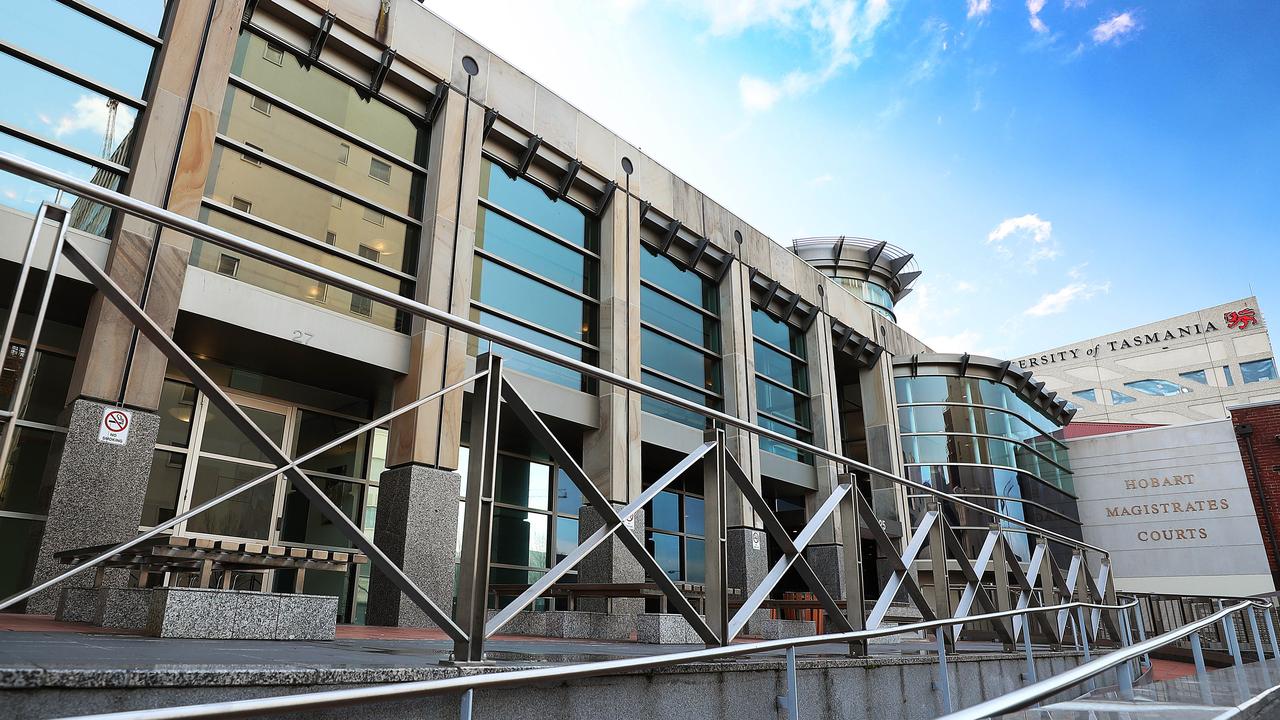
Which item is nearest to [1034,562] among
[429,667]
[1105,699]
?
[1105,699]

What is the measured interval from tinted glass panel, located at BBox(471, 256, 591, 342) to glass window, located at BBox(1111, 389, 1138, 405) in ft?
196

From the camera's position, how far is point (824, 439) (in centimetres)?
2208

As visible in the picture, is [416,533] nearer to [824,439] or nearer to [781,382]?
[781,382]

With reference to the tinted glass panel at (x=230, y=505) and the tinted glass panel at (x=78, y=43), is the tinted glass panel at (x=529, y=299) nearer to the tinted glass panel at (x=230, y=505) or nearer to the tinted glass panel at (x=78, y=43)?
the tinted glass panel at (x=230, y=505)

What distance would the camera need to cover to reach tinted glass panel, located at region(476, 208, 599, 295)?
14.9 metres

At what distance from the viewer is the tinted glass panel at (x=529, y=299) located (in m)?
14.6

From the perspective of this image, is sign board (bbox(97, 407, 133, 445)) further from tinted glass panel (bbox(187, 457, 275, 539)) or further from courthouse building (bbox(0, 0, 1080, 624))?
tinted glass panel (bbox(187, 457, 275, 539))

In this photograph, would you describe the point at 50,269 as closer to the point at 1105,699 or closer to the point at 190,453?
the point at 1105,699

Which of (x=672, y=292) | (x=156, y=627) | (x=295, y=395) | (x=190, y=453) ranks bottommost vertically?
(x=156, y=627)

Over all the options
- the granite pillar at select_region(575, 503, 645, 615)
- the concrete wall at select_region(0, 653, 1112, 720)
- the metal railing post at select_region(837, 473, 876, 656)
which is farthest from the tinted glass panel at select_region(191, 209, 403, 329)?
the concrete wall at select_region(0, 653, 1112, 720)

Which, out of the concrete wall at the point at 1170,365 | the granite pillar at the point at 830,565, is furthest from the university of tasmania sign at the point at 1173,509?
the concrete wall at the point at 1170,365

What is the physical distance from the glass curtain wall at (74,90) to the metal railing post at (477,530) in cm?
873

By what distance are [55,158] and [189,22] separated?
8.49 feet

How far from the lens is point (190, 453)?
37.1ft
